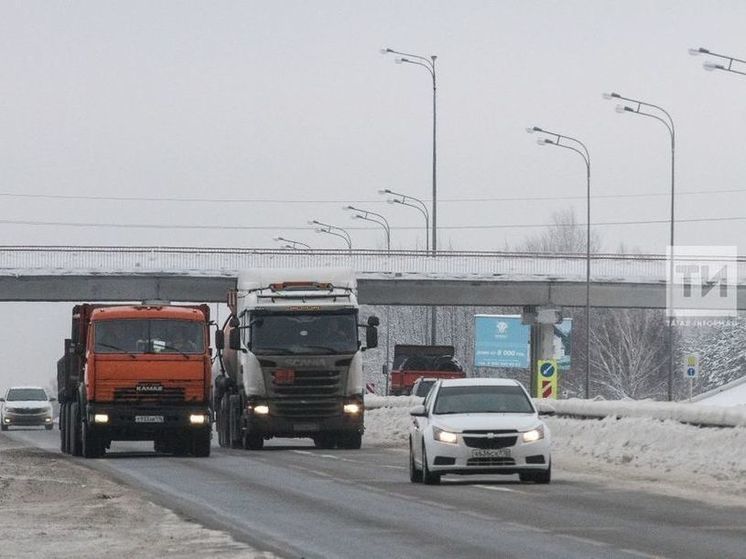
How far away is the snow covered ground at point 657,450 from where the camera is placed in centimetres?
2639

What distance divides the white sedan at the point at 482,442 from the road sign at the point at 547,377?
1277 inches

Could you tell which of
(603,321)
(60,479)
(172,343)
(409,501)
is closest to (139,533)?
(409,501)

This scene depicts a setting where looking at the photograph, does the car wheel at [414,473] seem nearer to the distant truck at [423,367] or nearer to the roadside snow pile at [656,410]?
the roadside snow pile at [656,410]

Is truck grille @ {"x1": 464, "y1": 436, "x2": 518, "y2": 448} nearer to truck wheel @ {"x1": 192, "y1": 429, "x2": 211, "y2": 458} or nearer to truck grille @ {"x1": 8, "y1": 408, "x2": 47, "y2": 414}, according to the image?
truck wheel @ {"x1": 192, "y1": 429, "x2": 211, "y2": 458}

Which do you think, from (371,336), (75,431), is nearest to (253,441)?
(75,431)

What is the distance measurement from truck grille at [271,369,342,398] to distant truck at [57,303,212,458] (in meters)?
2.39

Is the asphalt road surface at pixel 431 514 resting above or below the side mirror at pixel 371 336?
below

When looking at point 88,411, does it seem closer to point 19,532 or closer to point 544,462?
point 544,462

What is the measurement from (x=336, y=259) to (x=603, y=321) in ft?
199

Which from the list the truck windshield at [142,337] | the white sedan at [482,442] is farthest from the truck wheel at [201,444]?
the white sedan at [482,442]

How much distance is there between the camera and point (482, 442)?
25812mm

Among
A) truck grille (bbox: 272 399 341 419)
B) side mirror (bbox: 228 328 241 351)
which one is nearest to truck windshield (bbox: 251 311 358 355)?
side mirror (bbox: 228 328 241 351)

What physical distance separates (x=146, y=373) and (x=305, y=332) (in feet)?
12.0

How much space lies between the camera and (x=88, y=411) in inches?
1437
